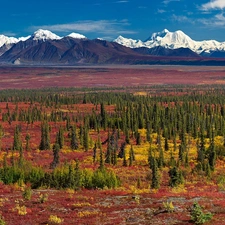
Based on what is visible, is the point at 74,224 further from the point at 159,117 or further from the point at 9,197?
the point at 159,117

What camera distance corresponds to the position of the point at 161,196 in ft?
118

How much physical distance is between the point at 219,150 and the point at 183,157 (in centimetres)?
1110

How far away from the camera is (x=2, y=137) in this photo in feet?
379

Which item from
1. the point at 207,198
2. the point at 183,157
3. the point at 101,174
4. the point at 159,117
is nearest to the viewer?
the point at 207,198

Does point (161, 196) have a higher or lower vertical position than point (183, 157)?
higher

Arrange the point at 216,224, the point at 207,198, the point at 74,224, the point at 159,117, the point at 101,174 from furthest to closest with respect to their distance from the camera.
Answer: the point at 159,117 < the point at 101,174 < the point at 207,198 < the point at 74,224 < the point at 216,224

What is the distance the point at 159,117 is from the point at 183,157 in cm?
6275

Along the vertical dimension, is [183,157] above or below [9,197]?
below

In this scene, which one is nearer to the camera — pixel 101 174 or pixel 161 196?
pixel 161 196

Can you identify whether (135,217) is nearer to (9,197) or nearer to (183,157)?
(9,197)

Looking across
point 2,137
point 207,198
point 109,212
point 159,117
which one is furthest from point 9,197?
point 159,117

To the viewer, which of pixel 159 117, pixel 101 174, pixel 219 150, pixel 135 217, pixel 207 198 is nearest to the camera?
pixel 135 217

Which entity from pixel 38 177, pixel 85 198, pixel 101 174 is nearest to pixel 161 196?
pixel 85 198

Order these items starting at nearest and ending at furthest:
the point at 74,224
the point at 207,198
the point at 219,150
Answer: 1. the point at 74,224
2. the point at 207,198
3. the point at 219,150
